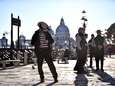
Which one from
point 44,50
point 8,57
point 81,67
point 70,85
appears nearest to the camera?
point 70,85

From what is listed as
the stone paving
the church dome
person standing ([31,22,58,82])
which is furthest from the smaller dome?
person standing ([31,22,58,82])

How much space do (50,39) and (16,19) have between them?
14.4m

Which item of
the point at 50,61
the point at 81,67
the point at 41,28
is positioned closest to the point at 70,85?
the point at 50,61

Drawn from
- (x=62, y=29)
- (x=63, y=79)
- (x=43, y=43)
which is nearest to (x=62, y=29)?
(x=62, y=29)

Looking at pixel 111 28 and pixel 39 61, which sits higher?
pixel 111 28

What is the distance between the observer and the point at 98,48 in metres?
16.9

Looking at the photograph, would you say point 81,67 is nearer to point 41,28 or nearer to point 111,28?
point 41,28

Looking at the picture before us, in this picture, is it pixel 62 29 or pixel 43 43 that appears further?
pixel 62 29

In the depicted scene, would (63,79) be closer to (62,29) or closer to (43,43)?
(43,43)

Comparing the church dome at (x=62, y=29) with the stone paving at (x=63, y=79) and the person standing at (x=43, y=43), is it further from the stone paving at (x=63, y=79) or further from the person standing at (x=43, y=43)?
the person standing at (x=43, y=43)

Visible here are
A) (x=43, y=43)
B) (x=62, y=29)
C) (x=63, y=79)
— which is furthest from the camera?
(x=62, y=29)

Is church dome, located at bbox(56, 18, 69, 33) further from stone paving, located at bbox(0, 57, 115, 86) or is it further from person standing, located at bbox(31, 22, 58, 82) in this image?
person standing, located at bbox(31, 22, 58, 82)

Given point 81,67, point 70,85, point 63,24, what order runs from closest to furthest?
point 70,85 < point 81,67 < point 63,24

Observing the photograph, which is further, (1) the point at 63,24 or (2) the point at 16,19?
(1) the point at 63,24
